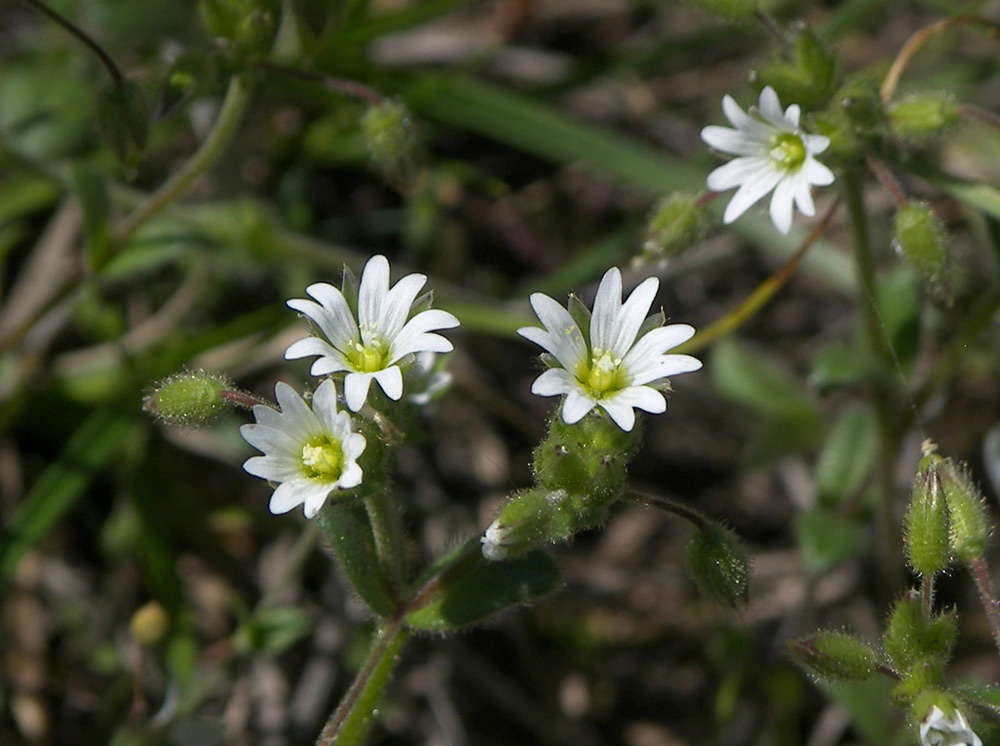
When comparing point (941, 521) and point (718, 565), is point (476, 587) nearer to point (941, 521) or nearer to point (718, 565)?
point (718, 565)

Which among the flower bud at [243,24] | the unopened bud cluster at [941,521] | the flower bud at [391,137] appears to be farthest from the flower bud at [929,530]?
the flower bud at [243,24]

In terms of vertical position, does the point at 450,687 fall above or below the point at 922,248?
below

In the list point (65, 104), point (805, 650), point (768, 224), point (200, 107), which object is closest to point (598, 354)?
point (805, 650)

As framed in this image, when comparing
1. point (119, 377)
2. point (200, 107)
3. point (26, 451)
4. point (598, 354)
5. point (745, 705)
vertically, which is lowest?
point (745, 705)

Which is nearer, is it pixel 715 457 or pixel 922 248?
pixel 922 248

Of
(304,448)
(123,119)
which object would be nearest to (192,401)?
(304,448)

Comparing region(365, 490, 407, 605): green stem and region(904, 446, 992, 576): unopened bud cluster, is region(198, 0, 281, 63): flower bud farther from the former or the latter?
region(904, 446, 992, 576): unopened bud cluster

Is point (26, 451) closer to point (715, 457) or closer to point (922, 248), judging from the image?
point (715, 457)
